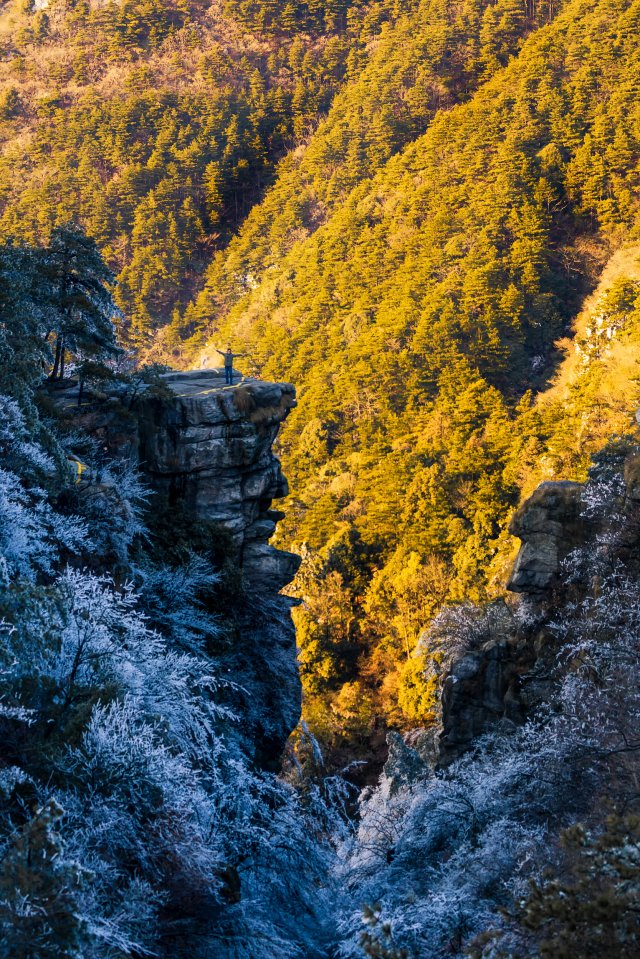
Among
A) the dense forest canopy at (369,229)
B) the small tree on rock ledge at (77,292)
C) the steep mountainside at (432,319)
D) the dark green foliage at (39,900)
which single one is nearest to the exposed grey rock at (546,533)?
the small tree on rock ledge at (77,292)

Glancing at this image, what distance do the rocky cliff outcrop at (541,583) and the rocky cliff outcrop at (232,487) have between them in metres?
3.63

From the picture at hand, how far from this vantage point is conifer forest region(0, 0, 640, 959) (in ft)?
31.8

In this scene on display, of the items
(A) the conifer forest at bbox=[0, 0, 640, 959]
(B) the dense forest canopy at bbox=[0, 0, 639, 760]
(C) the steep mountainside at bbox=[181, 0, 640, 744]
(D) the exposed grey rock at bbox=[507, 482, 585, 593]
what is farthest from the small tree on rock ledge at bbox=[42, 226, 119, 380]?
(C) the steep mountainside at bbox=[181, 0, 640, 744]

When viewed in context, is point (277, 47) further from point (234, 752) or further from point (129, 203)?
point (234, 752)

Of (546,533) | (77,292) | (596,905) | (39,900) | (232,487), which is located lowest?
(596,905)

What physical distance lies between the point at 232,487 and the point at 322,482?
90.1 ft

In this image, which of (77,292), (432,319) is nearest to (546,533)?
(77,292)

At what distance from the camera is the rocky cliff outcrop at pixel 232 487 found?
18906 millimetres

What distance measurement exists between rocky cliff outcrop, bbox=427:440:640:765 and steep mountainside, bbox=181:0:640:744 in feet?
46.8

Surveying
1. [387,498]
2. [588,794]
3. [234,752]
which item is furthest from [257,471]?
[387,498]

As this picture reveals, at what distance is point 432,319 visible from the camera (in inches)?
2093

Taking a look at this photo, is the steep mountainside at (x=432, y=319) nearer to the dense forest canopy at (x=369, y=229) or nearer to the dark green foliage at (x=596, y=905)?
the dense forest canopy at (x=369, y=229)

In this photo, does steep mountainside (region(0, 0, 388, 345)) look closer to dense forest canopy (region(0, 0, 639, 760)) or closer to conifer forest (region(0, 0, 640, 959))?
dense forest canopy (region(0, 0, 639, 760))

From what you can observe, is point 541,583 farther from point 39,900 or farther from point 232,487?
point 39,900
